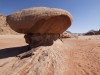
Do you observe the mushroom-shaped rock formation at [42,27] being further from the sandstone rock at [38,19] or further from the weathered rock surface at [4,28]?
the weathered rock surface at [4,28]

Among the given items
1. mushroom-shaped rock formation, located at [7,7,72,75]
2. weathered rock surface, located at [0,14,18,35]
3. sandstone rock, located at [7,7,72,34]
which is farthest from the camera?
weathered rock surface, located at [0,14,18,35]

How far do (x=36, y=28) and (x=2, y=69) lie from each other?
14.1 feet

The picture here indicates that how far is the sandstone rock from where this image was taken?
9.53 metres

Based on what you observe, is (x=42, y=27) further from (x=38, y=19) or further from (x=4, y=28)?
(x=4, y=28)

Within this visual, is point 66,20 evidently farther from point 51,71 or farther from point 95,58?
point 51,71

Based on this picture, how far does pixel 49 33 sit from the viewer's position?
1090 centimetres

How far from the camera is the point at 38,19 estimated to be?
9.52 m

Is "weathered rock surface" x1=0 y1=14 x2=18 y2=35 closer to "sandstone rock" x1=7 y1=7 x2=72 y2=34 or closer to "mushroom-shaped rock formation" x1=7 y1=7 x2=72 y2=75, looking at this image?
"mushroom-shaped rock formation" x1=7 y1=7 x2=72 y2=75

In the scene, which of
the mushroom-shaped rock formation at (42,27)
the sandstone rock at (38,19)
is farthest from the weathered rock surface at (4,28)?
the sandstone rock at (38,19)

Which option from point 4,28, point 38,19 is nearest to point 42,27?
point 38,19

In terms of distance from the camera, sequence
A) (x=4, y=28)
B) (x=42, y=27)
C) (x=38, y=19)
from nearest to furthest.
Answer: (x=38, y=19) → (x=42, y=27) → (x=4, y=28)

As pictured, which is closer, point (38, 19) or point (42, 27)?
point (38, 19)

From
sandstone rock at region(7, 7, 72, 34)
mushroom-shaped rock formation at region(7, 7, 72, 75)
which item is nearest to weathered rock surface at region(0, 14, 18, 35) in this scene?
mushroom-shaped rock formation at region(7, 7, 72, 75)

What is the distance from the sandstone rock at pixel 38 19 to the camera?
9.53m
